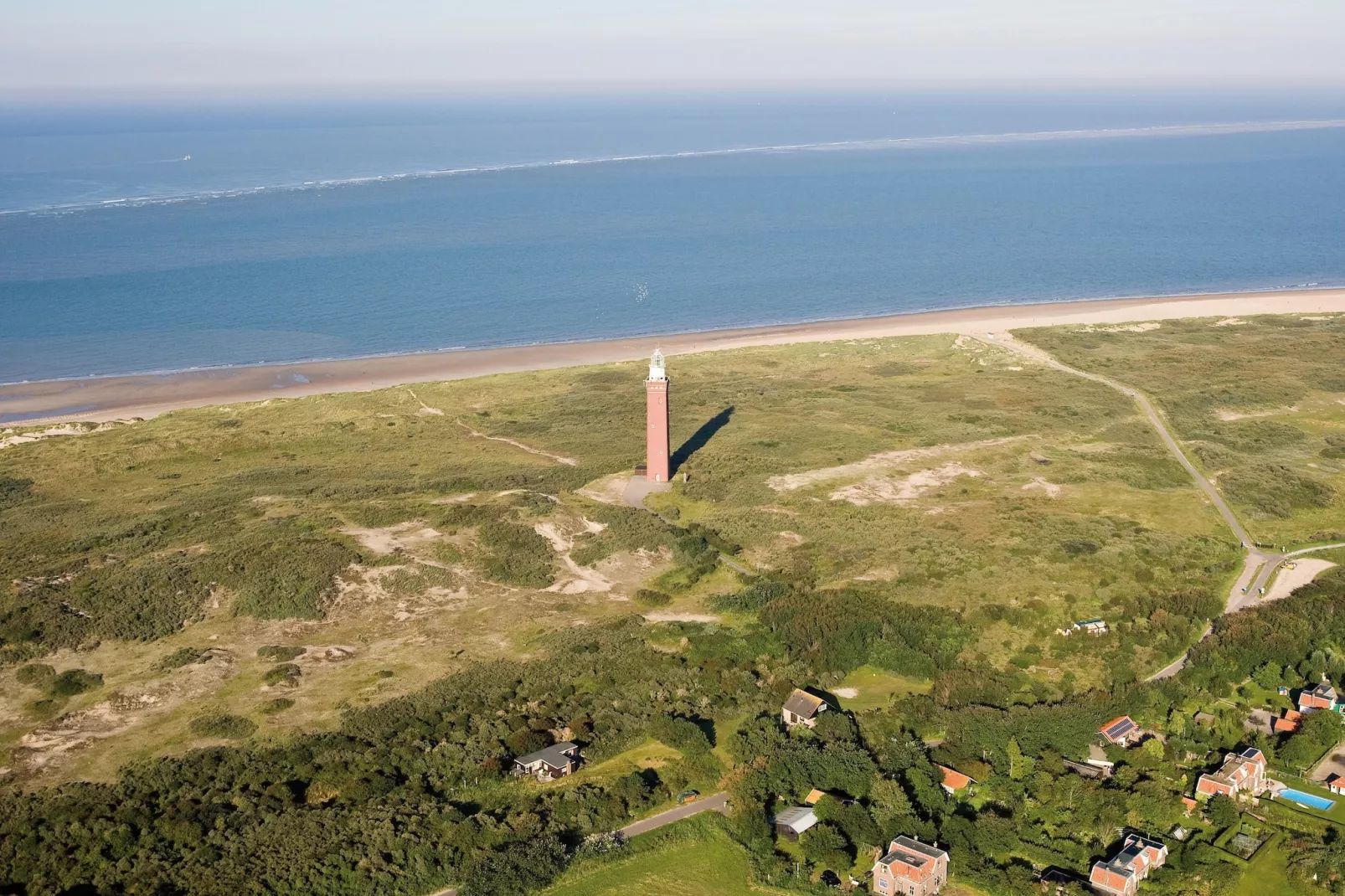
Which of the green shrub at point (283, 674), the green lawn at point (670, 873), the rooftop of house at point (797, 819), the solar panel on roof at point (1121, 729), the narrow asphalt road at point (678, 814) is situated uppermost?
the solar panel on roof at point (1121, 729)

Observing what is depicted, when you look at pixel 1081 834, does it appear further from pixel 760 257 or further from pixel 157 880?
pixel 760 257

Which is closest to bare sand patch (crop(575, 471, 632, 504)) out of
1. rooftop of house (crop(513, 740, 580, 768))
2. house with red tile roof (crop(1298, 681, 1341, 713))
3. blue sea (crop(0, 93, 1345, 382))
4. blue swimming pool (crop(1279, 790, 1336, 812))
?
rooftop of house (crop(513, 740, 580, 768))

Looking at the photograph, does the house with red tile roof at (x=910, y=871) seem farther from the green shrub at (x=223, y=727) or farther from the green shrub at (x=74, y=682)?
the green shrub at (x=74, y=682)

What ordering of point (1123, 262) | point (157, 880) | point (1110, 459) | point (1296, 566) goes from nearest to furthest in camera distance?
point (157, 880)
point (1296, 566)
point (1110, 459)
point (1123, 262)

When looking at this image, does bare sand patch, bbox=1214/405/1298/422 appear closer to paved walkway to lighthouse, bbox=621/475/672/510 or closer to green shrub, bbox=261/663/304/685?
paved walkway to lighthouse, bbox=621/475/672/510

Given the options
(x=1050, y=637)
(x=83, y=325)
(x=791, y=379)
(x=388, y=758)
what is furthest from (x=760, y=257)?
(x=388, y=758)

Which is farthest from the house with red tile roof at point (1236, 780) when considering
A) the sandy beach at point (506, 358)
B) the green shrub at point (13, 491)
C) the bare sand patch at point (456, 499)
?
the sandy beach at point (506, 358)

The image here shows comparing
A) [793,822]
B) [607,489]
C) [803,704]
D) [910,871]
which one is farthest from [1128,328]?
[910,871]
